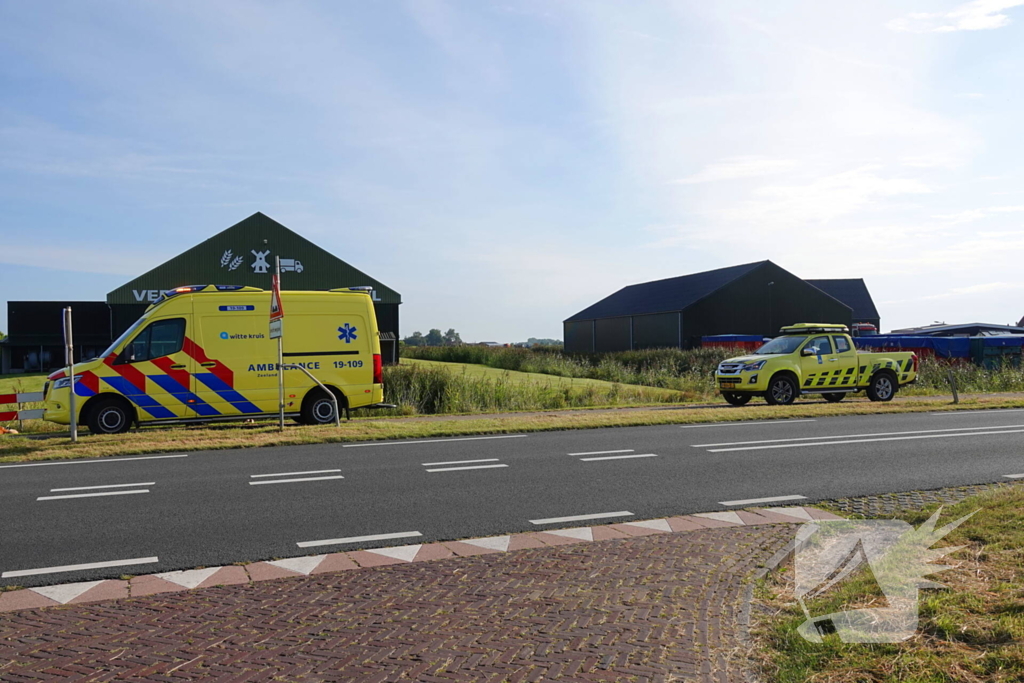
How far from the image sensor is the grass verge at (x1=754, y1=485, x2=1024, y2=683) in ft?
11.2

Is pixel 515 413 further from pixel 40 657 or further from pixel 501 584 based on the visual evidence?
pixel 40 657

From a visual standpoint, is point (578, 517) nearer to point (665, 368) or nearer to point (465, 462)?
point (465, 462)

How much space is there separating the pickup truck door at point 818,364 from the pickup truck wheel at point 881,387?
1.32 metres

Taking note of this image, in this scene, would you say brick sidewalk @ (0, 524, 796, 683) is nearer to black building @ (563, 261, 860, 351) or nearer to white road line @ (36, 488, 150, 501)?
white road line @ (36, 488, 150, 501)

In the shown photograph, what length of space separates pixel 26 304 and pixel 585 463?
45.0 m

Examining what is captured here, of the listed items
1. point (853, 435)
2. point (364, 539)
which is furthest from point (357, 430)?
→ point (853, 435)

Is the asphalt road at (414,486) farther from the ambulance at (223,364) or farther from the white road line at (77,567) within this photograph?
the ambulance at (223,364)

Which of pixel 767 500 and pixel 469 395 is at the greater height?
pixel 469 395

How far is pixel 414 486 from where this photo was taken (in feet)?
28.0

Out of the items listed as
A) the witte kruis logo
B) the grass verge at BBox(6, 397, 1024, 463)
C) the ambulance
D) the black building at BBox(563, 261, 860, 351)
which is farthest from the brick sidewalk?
the black building at BBox(563, 261, 860, 351)

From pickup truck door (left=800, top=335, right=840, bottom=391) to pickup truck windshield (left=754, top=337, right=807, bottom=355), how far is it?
238 mm

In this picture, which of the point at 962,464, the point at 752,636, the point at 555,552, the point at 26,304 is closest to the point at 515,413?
the point at 962,464

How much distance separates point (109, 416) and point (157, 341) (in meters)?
1.47

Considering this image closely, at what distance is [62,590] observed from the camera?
16.6 feet
